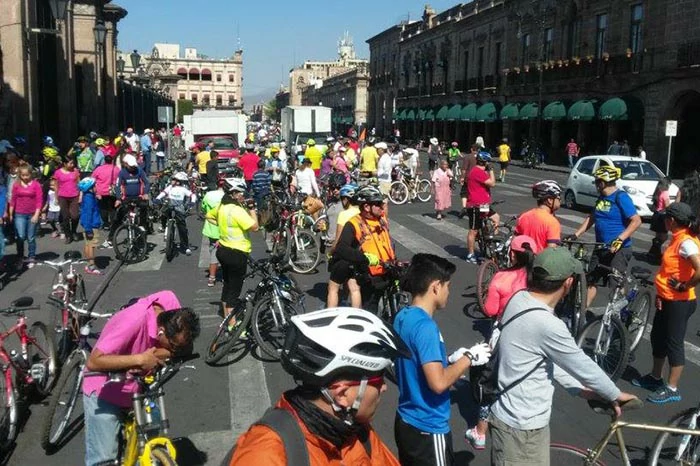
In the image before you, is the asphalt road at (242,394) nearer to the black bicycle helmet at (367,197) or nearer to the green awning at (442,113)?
the black bicycle helmet at (367,197)

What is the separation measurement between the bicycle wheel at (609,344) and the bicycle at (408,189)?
13842 millimetres

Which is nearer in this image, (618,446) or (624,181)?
(618,446)

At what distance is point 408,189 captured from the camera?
2114 cm

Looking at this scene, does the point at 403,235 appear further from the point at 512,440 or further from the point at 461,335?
the point at 512,440

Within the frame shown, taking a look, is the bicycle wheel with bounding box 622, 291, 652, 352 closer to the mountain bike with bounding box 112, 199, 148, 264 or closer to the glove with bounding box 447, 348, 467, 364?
the glove with bounding box 447, 348, 467, 364

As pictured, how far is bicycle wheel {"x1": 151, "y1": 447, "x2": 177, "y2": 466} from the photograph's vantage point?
12.4 ft

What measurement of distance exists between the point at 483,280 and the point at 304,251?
417cm

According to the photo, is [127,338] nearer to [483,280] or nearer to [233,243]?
[233,243]

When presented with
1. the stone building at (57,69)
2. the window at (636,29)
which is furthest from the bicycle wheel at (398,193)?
the window at (636,29)

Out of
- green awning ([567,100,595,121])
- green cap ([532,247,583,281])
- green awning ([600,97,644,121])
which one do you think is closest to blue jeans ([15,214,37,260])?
green cap ([532,247,583,281])

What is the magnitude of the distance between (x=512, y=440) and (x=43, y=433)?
3.79m

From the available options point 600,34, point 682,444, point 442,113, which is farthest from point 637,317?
point 442,113

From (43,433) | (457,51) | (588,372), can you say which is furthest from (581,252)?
(457,51)

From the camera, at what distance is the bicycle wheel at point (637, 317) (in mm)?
7254
